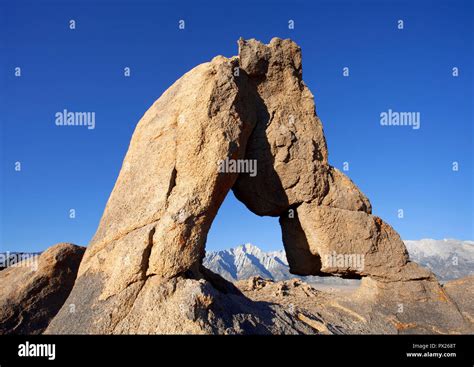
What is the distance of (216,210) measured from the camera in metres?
9.14

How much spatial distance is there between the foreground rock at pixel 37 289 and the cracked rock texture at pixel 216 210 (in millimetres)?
2273

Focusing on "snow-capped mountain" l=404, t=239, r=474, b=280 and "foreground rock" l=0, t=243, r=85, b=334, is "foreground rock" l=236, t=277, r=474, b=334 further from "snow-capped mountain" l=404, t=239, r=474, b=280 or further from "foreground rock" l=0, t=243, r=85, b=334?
"snow-capped mountain" l=404, t=239, r=474, b=280

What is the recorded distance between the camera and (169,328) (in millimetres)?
6984

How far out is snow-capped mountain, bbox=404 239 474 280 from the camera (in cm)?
11394

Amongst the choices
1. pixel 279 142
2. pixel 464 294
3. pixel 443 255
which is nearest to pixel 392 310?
pixel 464 294

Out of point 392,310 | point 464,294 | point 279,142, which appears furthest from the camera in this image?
point 464,294

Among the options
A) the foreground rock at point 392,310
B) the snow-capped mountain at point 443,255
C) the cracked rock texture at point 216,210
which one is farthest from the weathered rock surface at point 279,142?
the snow-capped mountain at point 443,255

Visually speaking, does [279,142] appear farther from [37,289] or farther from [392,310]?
[37,289]

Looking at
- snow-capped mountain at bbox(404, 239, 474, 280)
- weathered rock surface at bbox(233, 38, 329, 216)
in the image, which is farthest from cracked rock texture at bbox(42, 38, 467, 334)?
snow-capped mountain at bbox(404, 239, 474, 280)

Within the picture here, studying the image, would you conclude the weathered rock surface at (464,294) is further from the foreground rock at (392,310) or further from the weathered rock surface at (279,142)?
the weathered rock surface at (279,142)

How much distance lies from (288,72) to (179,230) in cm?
603

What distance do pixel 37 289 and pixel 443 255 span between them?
136 meters
